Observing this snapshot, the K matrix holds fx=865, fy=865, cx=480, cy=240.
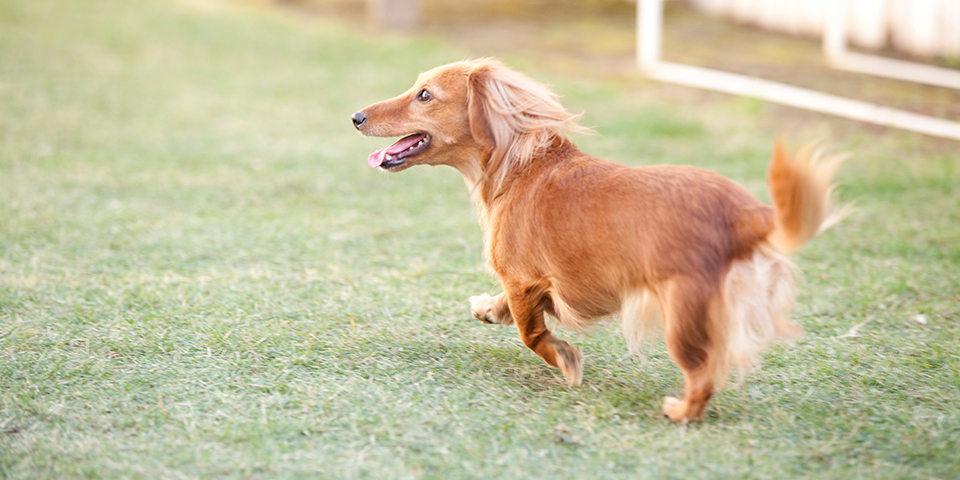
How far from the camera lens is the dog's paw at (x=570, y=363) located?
2.95 metres

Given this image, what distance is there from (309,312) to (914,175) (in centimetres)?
422

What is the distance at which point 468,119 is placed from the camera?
3104mm

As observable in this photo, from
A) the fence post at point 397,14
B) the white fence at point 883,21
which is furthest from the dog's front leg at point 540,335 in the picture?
the fence post at point 397,14

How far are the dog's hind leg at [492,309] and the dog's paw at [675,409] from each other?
73 cm

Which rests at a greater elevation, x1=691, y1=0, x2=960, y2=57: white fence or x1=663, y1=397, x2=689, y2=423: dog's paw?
x1=691, y1=0, x2=960, y2=57: white fence

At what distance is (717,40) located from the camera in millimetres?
10484

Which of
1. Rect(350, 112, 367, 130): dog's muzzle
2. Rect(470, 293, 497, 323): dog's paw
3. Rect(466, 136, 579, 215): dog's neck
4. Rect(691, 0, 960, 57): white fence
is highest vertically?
Rect(350, 112, 367, 130): dog's muzzle

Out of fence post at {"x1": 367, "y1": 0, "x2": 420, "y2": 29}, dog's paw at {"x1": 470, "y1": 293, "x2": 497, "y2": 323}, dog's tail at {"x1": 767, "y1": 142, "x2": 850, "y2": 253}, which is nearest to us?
dog's tail at {"x1": 767, "y1": 142, "x2": 850, "y2": 253}

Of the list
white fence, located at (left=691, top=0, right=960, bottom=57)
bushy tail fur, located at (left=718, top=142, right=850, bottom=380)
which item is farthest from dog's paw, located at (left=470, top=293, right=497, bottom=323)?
white fence, located at (left=691, top=0, right=960, bottom=57)

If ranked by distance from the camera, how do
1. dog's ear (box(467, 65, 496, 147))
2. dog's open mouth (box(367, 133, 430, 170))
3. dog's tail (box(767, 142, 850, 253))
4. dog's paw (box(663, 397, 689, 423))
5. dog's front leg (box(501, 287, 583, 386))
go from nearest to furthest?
dog's tail (box(767, 142, 850, 253)), dog's paw (box(663, 397, 689, 423)), dog's front leg (box(501, 287, 583, 386)), dog's ear (box(467, 65, 496, 147)), dog's open mouth (box(367, 133, 430, 170))

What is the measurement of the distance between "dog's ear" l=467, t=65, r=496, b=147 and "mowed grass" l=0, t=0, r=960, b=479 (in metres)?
0.71

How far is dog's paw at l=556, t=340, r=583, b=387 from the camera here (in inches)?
116

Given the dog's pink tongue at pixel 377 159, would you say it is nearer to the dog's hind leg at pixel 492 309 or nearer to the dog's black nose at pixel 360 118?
the dog's black nose at pixel 360 118

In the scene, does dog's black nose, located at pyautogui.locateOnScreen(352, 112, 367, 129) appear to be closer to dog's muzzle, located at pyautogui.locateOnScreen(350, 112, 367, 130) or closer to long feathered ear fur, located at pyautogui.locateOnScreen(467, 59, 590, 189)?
dog's muzzle, located at pyautogui.locateOnScreen(350, 112, 367, 130)
